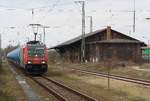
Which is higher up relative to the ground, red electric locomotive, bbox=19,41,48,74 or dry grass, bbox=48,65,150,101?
red electric locomotive, bbox=19,41,48,74

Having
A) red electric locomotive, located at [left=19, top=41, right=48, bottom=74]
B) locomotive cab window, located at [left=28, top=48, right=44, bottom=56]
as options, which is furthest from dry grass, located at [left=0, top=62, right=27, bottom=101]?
locomotive cab window, located at [left=28, top=48, right=44, bottom=56]

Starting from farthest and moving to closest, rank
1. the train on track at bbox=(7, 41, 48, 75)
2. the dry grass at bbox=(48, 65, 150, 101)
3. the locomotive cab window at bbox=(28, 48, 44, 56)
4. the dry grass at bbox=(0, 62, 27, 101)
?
the locomotive cab window at bbox=(28, 48, 44, 56)
the train on track at bbox=(7, 41, 48, 75)
the dry grass at bbox=(48, 65, 150, 101)
the dry grass at bbox=(0, 62, 27, 101)

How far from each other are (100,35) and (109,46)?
8507 millimetres

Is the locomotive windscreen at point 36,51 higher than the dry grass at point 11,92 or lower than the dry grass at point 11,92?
higher

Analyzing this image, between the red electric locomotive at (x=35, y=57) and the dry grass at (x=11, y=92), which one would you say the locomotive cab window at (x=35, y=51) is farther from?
the dry grass at (x=11, y=92)

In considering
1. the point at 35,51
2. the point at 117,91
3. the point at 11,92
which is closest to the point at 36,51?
the point at 35,51

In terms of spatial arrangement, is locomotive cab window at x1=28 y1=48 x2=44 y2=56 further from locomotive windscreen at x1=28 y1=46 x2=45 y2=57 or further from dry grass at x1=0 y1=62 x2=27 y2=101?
dry grass at x1=0 y1=62 x2=27 y2=101

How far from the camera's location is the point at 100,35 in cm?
8131

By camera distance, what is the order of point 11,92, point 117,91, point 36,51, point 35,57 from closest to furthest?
point 11,92 < point 117,91 < point 35,57 < point 36,51

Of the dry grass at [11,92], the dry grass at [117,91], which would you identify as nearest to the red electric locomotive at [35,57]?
the dry grass at [11,92]

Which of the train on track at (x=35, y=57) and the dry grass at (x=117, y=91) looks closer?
the dry grass at (x=117, y=91)

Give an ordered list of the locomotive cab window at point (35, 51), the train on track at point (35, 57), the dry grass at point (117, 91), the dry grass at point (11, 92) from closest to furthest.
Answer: the dry grass at point (11, 92)
the dry grass at point (117, 91)
the train on track at point (35, 57)
the locomotive cab window at point (35, 51)

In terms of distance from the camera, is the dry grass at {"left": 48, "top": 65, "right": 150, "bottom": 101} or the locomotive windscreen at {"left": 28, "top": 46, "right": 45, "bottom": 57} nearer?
the dry grass at {"left": 48, "top": 65, "right": 150, "bottom": 101}

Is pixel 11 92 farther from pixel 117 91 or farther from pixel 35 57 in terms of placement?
pixel 35 57
